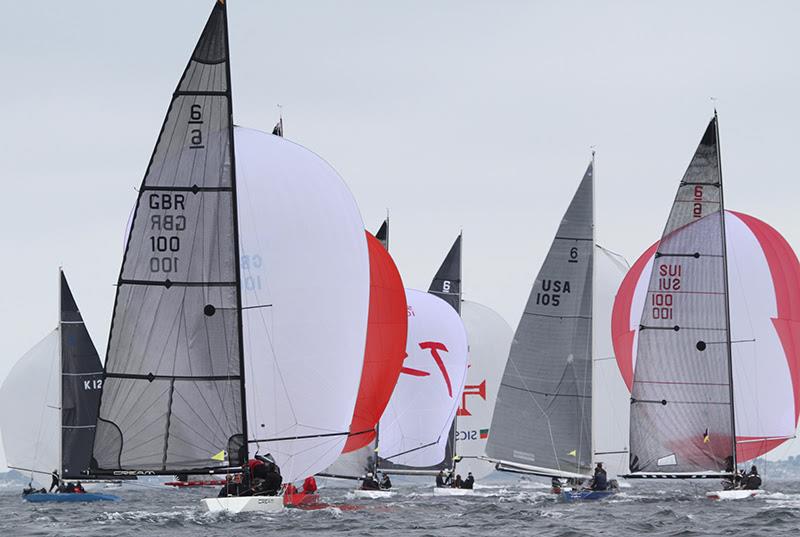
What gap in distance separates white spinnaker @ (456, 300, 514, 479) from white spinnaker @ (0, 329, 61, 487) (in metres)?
12.9

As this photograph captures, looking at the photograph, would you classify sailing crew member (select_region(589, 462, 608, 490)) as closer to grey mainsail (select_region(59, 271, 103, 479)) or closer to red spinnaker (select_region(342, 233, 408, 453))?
red spinnaker (select_region(342, 233, 408, 453))

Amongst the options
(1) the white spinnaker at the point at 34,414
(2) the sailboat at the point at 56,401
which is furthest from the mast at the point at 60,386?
(1) the white spinnaker at the point at 34,414

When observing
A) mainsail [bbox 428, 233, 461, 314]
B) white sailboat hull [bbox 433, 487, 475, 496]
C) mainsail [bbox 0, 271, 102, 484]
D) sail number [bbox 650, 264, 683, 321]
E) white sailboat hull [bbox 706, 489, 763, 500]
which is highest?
mainsail [bbox 428, 233, 461, 314]

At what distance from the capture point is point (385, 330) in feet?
103

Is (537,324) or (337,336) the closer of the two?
(337,336)

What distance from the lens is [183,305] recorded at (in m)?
25.7

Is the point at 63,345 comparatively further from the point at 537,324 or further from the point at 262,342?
the point at 262,342

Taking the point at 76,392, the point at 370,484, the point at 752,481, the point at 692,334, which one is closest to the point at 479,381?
the point at 370,484

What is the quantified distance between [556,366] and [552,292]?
185 centimetres

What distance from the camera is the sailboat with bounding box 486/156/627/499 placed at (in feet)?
125

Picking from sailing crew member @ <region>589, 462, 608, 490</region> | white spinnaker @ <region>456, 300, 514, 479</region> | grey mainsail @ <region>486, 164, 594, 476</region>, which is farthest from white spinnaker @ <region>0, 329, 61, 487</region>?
sailing crew member @ <region>589, 462, 608, 490</region>

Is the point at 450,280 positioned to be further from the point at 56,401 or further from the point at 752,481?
the point at 752,481

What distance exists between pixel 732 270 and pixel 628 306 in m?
3.91

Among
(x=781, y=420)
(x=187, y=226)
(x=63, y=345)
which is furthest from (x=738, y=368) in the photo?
(x=63, y=345)
